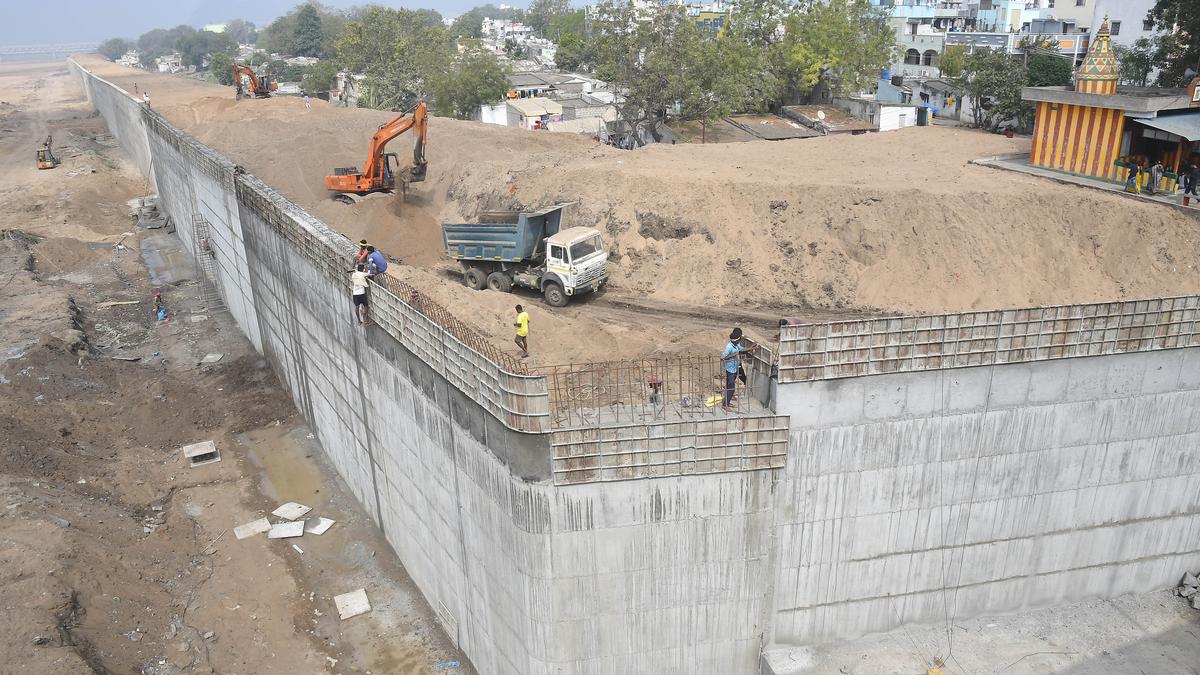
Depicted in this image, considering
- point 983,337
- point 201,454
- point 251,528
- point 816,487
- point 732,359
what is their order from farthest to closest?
point 201,454 → point 251,528 → point 732,359 → point 816,487 → point 983,337

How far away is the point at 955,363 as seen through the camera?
38.0 feet

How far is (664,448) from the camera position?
1094cm

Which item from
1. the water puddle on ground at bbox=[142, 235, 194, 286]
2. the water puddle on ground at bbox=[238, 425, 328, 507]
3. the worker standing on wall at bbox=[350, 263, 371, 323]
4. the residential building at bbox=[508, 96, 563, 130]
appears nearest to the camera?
the worker standing on wall at bbox=[350, 263, 371, 323]

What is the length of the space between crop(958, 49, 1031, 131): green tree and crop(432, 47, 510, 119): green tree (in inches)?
1207

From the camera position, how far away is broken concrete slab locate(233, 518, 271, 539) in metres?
17.7

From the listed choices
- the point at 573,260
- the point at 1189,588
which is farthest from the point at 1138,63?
the point at 1189,588

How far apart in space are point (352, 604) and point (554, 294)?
11043mm

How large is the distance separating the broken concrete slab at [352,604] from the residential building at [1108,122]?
25.1 m

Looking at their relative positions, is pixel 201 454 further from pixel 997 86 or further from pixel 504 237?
pixel 997 86

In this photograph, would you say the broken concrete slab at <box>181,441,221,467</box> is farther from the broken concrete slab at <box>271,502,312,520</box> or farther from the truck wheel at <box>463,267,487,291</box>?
the truck wheel at <box>463,267,487,291</box>

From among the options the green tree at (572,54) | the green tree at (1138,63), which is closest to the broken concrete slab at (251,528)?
the green tree at (1138,63)

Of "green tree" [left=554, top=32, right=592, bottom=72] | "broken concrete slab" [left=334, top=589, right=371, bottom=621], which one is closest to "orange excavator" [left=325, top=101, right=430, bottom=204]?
"broken concrete slab" [left=334, top=589, right=371, bottom=621]

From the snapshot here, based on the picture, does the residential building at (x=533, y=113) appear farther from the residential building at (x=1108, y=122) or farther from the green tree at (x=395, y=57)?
the residential building at (x=1108, y=122)

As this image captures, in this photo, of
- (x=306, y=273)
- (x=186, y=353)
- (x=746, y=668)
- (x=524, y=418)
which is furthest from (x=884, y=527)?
(x=186, y=353)
